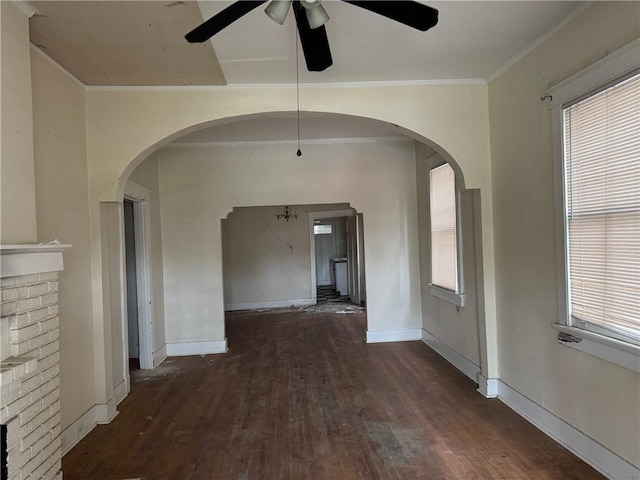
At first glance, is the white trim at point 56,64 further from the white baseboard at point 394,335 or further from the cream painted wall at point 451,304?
the white baseboard at point 394,335

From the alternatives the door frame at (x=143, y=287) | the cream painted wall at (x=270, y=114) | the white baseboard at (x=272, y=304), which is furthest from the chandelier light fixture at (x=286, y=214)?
the cream painted wall at (x=270, y=114)

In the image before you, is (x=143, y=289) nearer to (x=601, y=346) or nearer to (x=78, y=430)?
(x=78, y=430)

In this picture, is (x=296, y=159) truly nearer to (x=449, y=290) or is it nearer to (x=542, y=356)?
(x=449, y=290)

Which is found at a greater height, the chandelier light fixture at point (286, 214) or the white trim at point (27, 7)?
the white trim at point (27, 7)

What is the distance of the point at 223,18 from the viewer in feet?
5.74

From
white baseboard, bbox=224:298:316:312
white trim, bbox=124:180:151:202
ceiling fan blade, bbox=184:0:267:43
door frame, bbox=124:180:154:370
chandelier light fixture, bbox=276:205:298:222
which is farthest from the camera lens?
chandelier light fixture, bbox=276:205:298:222

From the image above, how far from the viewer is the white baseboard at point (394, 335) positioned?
209 inches

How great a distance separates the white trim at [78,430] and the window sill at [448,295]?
340cm

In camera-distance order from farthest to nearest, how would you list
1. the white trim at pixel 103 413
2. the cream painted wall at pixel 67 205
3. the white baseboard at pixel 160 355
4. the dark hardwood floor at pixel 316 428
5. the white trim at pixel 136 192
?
the white baseboard at pixel 160 355
the white trim at pixel 136 192
the white trim at pixel 103 413
the cream painted wall at pixel 67 205
the dark hardwood floor at pixel 316 428

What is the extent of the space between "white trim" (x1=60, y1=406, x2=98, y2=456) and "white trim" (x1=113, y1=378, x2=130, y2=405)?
301 mm

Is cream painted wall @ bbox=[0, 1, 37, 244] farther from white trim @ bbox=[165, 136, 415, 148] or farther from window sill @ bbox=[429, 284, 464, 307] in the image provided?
window sill @ bbox=[429, 284, 464, 307]

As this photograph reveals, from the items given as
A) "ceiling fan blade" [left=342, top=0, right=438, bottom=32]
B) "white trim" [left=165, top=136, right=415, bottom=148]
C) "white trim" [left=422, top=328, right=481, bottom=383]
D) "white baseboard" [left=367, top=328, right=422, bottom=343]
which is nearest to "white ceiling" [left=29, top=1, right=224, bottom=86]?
"ceiling fan blade" [left=342, top=0, right=438, bottom=32]

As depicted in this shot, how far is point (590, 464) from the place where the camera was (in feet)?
7.68

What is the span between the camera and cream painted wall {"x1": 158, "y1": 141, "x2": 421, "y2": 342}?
5078mm
